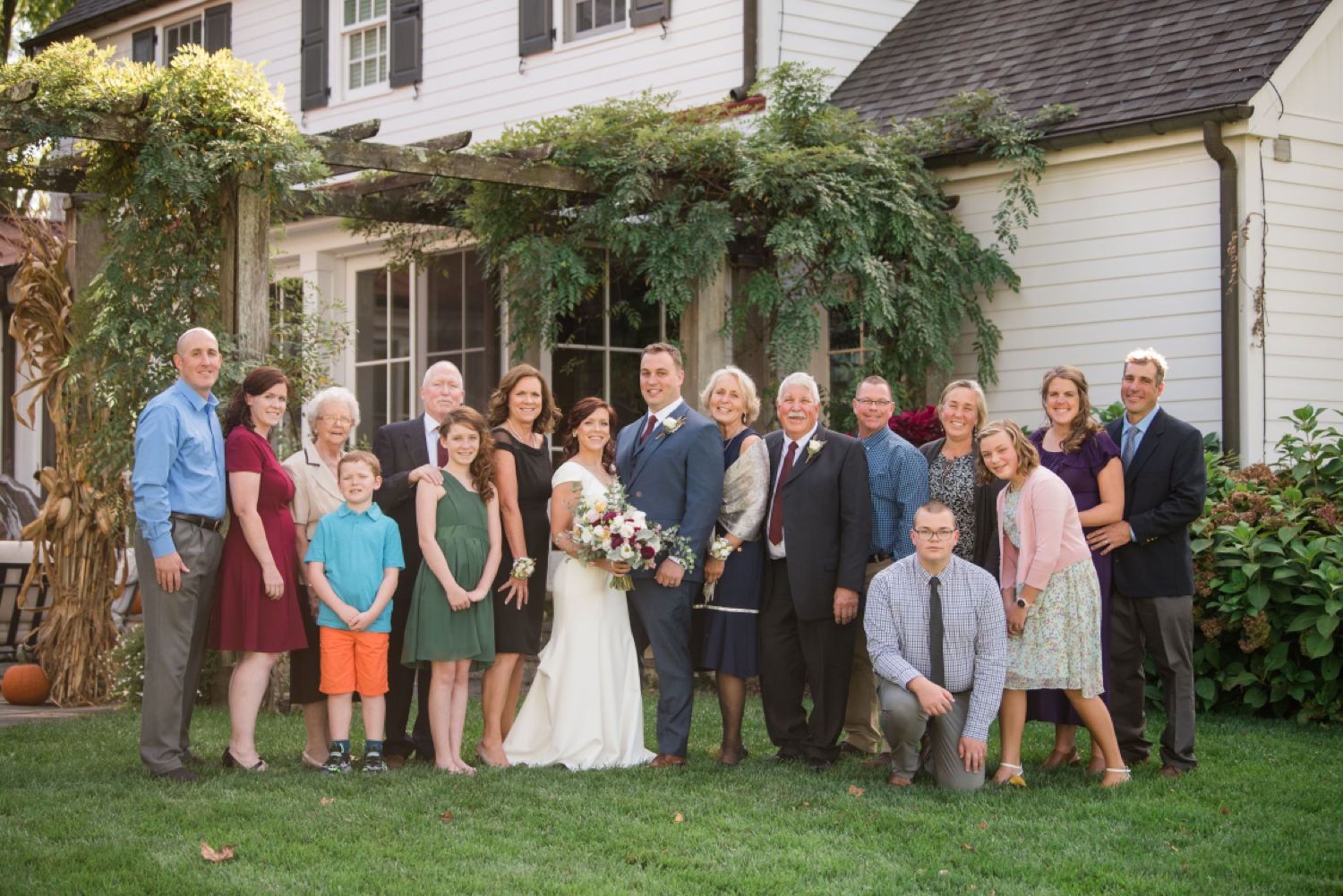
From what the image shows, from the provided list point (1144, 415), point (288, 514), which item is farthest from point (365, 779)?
point (1144, 415)

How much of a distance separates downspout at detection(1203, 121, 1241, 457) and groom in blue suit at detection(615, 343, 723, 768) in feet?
14.7

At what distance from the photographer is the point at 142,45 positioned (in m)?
15.5

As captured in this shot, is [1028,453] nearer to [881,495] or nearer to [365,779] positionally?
[881,495]

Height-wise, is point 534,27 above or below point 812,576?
above

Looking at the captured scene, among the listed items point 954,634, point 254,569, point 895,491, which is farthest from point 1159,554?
point 254,569

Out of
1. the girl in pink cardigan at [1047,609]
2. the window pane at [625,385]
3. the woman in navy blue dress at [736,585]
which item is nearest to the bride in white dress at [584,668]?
the woman in navy blue dress at [736,585]

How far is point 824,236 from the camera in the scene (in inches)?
365

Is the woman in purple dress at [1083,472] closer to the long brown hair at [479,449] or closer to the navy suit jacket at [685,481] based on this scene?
the navy suit jacket at [685,481]

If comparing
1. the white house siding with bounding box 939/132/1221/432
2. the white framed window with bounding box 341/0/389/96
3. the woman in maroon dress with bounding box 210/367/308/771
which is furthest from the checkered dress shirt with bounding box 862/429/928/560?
the white framed window with bounding box 341/0/389/96

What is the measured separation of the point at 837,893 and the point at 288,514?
10.0ft

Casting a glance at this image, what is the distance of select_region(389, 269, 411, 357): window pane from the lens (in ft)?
39.9

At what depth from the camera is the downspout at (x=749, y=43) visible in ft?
35.4

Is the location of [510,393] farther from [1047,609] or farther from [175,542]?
[1047,609]

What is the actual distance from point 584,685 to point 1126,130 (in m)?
5.90
